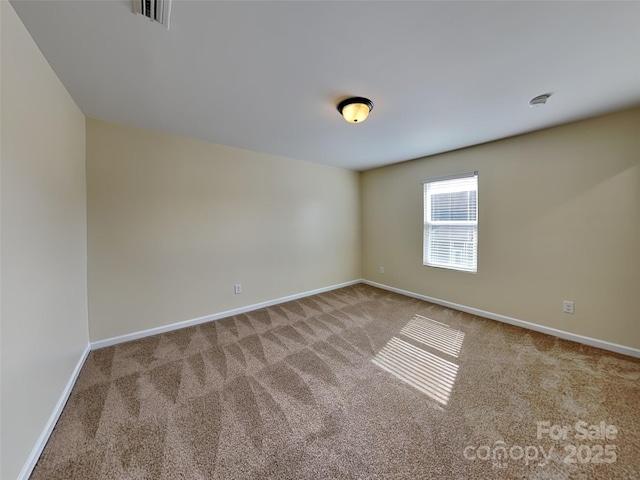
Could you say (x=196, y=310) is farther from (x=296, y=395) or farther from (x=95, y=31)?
(x=95, y=31)

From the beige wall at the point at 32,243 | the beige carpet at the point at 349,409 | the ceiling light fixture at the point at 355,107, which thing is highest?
the ceiling light fixture at the point at 355,107

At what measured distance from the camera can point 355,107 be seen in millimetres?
2018

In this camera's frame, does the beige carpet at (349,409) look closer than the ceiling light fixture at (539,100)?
Yes

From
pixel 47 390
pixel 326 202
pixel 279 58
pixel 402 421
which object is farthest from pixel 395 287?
pixel 47 390

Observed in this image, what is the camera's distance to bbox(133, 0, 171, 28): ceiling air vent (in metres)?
1.12

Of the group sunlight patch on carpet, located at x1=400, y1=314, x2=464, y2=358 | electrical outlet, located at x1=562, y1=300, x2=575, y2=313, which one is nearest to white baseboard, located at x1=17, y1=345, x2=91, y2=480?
sunlight patch on carpet, located at x1=400, y1=314, x2=464, y2=358

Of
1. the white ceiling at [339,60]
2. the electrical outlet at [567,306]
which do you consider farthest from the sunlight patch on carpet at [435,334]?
the white ceiling at [339,60]

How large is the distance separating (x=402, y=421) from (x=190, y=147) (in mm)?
3475

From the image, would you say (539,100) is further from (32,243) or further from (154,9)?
(32,243)

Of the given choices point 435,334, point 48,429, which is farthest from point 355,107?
point 48,429

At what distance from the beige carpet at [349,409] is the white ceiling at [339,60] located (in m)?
2.36

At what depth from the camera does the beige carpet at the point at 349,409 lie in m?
1.28

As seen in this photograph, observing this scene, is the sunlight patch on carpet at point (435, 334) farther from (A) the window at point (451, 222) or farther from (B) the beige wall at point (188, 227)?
(B) the beige wall at point (188, 227)

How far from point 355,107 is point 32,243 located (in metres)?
2.37
